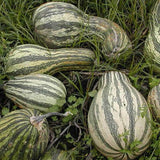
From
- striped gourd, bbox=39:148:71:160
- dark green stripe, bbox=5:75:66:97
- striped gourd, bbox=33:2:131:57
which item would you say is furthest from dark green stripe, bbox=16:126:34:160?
striped gourd, bbox=33:2:131:57

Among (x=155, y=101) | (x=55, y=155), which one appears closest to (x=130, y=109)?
(x=155, y=101)

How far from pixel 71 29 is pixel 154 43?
2.39ft

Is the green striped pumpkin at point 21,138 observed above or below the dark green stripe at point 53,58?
below

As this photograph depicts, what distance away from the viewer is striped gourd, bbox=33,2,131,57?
7.83 ft

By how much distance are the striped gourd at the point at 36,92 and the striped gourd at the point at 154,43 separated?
2.69ft

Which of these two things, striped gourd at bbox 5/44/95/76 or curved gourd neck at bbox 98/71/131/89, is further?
striped gourd at bbox 5/44/95/76

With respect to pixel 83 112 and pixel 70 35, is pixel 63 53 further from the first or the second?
pixel 83 112

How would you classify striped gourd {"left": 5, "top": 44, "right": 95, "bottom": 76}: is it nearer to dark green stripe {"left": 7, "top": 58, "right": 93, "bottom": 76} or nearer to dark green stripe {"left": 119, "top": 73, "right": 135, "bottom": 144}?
dark green stripe {"left": 7, "top": 58, "right": 93, "bottom": 76}

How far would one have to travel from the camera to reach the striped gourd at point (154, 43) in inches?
90.4

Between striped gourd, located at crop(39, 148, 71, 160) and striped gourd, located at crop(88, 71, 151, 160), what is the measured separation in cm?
25

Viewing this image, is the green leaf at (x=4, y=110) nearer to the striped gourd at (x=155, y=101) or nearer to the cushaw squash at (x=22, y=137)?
the cushaw squash at (x=22, y=137)

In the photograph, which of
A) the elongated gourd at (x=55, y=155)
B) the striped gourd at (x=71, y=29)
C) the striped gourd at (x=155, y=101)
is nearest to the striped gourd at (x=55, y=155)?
the elongated gourd at (x=55, y=155)

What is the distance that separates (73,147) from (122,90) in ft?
2.13

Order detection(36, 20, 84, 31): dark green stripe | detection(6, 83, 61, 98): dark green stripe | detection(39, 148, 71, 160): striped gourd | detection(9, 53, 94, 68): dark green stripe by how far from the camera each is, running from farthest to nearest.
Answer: detection(36, 20, 84, 31): dark green stripe, detection(9, 53, 94, 68): dark green stripe, detection(6, 83, 61, 98): dark green stripe, detection(39, 148, 71, 160): striped gourd
